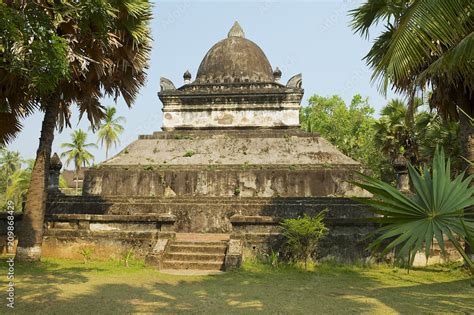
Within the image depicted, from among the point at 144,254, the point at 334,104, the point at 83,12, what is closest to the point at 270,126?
the point at 144,254

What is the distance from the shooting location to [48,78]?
5949 mm

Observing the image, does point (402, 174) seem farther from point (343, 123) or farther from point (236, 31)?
point (343, 123)

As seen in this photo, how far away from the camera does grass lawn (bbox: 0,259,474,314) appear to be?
5.99 metres

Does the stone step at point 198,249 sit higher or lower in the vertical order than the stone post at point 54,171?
lower

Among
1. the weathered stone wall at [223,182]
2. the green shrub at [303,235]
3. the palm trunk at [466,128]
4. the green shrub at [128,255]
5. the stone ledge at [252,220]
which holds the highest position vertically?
the palm trunk at [466,128]

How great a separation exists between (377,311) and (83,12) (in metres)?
6.45

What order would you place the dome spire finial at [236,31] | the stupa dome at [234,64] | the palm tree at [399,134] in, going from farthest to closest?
the dome spire finial at [236,31] → the stupa dome at [234,64] → the palm tree at [399,134]

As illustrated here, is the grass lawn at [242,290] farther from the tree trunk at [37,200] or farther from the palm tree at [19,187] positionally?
the palm tree at [19,187]

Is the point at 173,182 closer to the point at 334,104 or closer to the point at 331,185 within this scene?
the point at 331,185

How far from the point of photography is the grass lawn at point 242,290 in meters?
5.99

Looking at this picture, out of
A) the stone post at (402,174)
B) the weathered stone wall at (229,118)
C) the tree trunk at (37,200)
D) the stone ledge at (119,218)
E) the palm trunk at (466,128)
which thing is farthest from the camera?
the weathered stone wall at (229,118)

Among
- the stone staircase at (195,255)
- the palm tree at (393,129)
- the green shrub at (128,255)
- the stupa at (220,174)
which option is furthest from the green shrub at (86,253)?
the palm tree at (393,129)

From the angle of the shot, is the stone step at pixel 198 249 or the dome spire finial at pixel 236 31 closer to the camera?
the stone step at pixel 198 249

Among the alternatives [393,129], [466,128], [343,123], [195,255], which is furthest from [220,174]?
[343,123]
